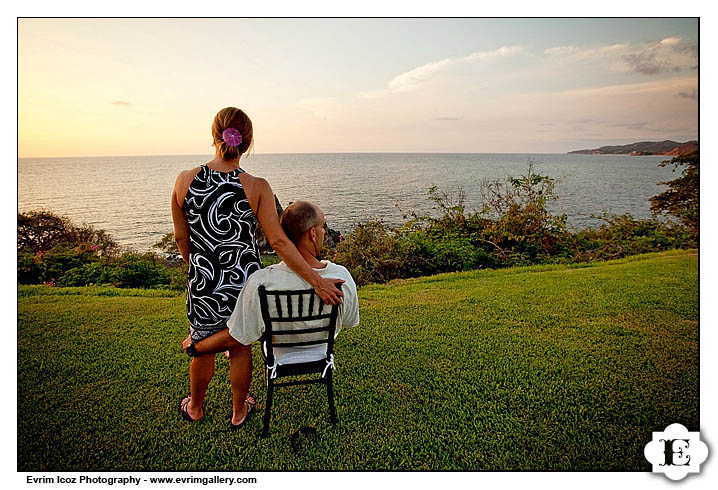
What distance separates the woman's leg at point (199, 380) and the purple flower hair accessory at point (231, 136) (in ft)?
3.98

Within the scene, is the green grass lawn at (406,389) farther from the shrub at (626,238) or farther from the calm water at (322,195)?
the calm water at (322,195)

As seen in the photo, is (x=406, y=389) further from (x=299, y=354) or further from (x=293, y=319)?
(x=293, y=319)

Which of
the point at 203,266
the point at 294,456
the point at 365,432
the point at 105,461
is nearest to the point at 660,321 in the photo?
the point at 365,432

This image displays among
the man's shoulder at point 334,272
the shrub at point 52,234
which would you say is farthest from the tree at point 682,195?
the shrub at point 52,234

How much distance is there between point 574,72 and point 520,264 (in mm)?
2963

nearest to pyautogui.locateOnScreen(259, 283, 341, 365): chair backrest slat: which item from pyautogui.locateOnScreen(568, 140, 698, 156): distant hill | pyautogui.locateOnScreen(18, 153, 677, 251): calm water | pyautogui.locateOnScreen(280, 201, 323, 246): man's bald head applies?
pyautogui.locateOnScreen(280, 201, 323, 246): man's bald head

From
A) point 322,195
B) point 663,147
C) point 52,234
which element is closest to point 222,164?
point 52,234

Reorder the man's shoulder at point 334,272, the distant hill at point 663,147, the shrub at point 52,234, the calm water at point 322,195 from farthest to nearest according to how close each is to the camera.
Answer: the calm water at point 322,195 → the distant hill at point 663,147 → the shrub at point 52,234 → the man's shoulder at point 334,272

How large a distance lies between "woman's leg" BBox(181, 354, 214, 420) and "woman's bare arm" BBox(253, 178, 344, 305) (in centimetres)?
82

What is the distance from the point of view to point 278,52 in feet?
17.2

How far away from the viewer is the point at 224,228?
2.39 m

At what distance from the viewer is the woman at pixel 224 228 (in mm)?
2336

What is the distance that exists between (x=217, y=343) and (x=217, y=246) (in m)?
0.55
